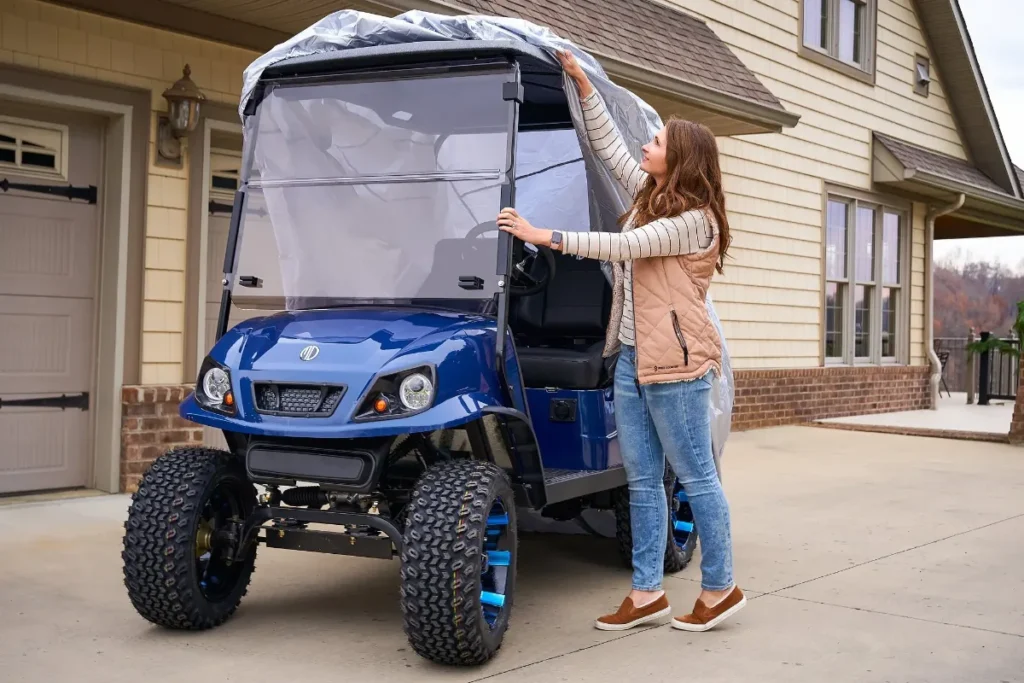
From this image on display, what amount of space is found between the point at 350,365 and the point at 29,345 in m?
4.01

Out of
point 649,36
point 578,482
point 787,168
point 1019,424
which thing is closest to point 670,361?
point 578,482

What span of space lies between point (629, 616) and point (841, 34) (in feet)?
39.8

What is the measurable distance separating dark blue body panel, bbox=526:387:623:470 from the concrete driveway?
2.04 feet

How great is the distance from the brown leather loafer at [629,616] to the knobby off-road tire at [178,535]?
1.48 meters

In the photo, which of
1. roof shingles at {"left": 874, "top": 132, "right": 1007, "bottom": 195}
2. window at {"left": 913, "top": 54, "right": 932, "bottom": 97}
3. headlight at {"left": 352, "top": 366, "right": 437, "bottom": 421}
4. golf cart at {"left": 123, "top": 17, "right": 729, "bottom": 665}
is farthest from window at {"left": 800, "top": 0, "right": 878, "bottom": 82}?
headlight at {"left": 352, "top": 366, "right": 437, "bottom": 421}

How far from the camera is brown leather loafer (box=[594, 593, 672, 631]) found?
4801 millimetres

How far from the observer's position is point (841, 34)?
15305mm

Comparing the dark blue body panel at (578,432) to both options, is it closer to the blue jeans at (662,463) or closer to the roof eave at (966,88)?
the blue jeans at (662,463)

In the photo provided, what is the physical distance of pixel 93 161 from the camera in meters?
7.73

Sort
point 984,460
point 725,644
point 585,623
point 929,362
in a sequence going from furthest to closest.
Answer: point 929,362 → point 984,460 → point 585,623 → point 725,644

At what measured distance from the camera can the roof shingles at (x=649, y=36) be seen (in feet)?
31.3

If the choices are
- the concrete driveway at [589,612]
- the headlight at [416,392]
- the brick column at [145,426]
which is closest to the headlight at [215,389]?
the headlight at [416,392]

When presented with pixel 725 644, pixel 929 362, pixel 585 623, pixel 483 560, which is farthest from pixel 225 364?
pixel 929 362

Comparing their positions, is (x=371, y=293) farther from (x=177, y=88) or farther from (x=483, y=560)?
(x=177, y=88)
